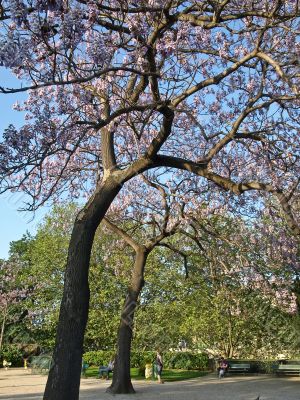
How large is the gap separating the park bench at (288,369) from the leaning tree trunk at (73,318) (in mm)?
17071

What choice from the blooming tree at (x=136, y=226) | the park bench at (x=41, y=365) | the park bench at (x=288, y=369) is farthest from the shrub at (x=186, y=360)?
the blooming tree at (x=136, y=226)

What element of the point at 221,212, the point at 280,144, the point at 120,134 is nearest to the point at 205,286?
the point at 221,212

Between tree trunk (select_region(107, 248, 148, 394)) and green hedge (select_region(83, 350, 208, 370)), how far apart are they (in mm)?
12936

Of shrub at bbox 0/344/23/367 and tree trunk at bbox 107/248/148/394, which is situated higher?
shrub at bbox 0/344/23/367

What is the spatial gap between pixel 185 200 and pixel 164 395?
5.82m

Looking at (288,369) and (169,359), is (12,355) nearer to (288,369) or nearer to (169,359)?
(169,359)

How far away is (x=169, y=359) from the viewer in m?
29.7

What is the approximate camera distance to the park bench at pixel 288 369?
76.2 feet

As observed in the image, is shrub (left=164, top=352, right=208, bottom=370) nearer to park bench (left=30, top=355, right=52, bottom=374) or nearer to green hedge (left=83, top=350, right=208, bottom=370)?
green hedge (left=83, top=350, right=208, bottom=370)

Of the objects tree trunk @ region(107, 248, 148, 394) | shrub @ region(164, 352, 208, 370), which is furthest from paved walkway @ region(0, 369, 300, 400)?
shrub @ region(164, 352, 208, 370)

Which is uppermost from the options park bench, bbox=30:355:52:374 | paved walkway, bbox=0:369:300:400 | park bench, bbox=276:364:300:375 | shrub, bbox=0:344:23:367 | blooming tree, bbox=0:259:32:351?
blooming tree, bbox=0:259:32:351

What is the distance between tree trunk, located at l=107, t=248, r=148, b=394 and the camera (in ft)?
50.3

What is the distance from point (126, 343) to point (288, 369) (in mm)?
10946

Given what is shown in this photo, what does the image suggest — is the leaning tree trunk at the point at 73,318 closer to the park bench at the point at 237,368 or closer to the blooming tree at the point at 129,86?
the blooming tree at the point at 129,86
